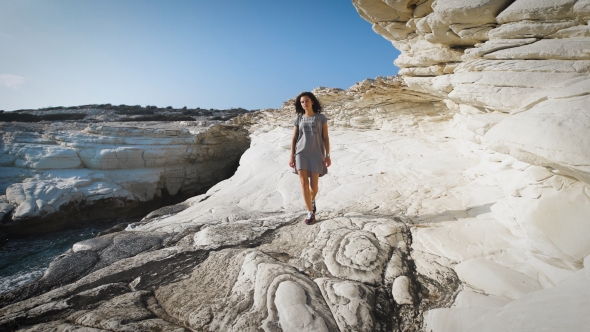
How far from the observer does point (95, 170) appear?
10.4m

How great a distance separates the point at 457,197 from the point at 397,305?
212 centimetres

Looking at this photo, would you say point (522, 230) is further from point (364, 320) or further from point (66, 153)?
point (66, 153)

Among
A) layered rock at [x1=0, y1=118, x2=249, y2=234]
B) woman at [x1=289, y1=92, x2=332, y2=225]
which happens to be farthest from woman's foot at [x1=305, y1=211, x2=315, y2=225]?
layered rock at [x1=0, y1=118, x2=249, y2=234]

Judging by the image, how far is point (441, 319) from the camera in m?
1.57

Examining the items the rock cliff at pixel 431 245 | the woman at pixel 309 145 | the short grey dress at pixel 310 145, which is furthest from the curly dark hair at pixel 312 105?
the rock cliff at pixel 431 245

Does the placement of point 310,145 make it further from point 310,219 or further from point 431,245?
point 431,245

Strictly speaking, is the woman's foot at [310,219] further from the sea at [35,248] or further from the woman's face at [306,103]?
the sea at [35,248]

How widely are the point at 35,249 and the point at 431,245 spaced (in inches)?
387

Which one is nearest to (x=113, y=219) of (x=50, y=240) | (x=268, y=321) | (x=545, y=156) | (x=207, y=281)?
(x=50, y=240)

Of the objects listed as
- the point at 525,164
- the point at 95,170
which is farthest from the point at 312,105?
the point at 95,170

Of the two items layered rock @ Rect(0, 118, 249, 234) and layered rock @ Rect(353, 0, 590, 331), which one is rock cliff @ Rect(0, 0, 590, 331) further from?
layered rock @ Rect(0, 118, 249, 234)

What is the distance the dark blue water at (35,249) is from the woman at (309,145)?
5545mm

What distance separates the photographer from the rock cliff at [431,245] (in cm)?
165

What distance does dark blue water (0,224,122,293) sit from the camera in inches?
229
